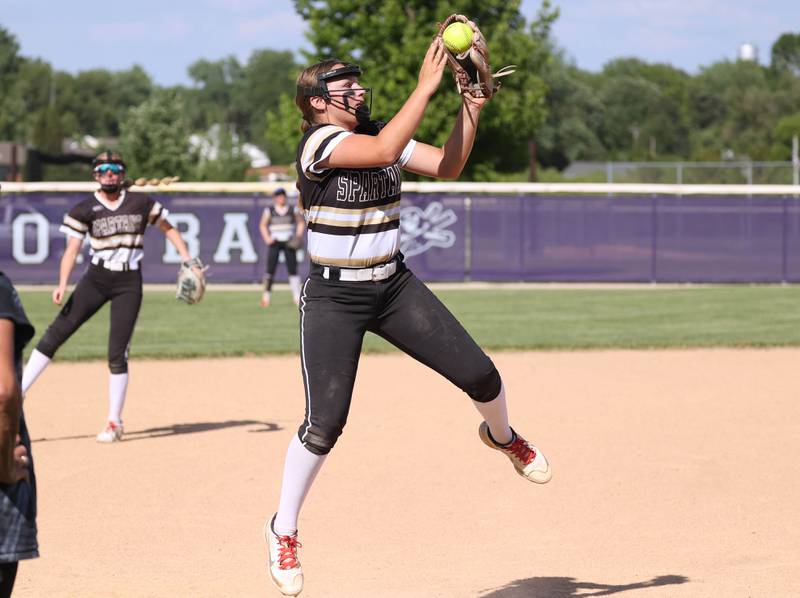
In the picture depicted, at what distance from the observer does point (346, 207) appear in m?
4.94

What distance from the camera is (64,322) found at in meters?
9.05

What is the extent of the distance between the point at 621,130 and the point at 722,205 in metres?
92.5

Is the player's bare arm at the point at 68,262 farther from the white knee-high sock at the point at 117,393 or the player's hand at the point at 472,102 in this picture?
the player's hand at the point at 472,102

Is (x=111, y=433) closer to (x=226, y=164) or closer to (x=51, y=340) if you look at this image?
(x=51, y=340)

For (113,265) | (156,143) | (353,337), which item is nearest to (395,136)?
(353,337)

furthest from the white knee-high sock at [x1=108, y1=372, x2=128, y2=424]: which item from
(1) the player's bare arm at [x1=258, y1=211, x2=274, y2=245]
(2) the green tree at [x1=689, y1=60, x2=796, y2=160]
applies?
(2) the green tree at [x1=689, y1=60, x2=796, y2=160]

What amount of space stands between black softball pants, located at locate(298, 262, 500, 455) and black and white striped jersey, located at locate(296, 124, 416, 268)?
0.13m

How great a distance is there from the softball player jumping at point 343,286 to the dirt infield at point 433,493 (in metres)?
0.77

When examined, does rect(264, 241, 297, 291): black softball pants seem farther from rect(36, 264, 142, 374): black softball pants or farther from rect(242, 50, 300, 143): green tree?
rect(242, 50, 300, 143): green tree

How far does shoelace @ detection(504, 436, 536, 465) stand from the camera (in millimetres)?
5641

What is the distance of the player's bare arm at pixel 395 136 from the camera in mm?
4539

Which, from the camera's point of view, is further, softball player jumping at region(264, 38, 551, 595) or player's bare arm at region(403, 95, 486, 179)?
player's bare arm at region(403, 95, 486, 179)

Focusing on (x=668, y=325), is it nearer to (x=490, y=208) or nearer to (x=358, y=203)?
(x=490, y=208)

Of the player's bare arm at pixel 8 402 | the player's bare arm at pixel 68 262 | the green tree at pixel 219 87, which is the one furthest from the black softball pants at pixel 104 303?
the green tree at pixel 219 87
